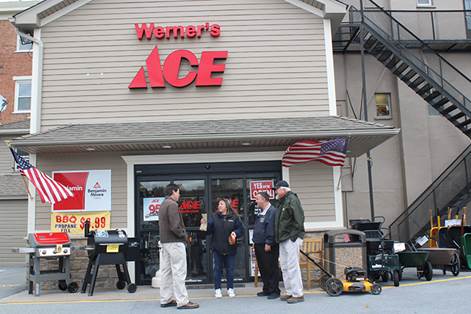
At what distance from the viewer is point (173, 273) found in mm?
7508

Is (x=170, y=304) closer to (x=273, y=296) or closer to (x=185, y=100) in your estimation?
(x=273, y=296)

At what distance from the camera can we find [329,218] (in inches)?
399

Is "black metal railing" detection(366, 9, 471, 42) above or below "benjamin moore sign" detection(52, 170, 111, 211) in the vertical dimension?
above

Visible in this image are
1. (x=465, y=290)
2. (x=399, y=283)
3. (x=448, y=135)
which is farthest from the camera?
(x=448, y=135)

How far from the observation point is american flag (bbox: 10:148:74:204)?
9.29 metres

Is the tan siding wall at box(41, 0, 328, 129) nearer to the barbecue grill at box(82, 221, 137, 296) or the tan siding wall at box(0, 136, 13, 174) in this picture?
the barbecue grill at box(82, 221, 137, 296)

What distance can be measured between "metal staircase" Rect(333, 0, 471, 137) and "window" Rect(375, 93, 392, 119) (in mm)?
1038

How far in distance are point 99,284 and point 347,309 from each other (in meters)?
5.30

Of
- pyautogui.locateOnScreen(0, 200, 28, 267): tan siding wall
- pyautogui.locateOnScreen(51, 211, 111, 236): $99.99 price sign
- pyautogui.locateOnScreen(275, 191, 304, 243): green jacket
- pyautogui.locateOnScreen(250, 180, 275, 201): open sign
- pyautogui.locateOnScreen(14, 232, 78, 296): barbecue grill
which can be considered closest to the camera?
pyautogui.locateOnScreen(275, 191, 304, 243): green jacket

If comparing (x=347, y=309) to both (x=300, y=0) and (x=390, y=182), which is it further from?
(x=390, y=182)

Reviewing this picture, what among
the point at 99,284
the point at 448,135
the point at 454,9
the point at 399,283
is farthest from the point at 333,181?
the point at 454,9

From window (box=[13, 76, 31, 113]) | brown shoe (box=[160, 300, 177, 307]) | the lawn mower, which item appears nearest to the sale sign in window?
brown shoe (box=[160, 300, 177, 307])

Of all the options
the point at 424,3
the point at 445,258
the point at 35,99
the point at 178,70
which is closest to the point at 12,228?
the point at 35,99

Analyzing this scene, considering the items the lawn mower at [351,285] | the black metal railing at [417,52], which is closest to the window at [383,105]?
the black metal railing at [417,52]
